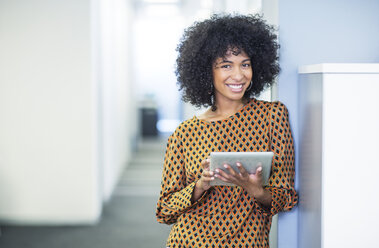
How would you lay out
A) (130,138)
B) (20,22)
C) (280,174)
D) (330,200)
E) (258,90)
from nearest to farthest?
(330,200) < (280,174) < (258,90) < (20,22) < (130,138)

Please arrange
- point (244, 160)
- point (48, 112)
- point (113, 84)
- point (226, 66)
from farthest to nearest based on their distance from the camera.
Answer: point (113, 84) < point (48, 112) < point (226, 66) < point (244, 160)

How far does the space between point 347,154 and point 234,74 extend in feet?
1.19

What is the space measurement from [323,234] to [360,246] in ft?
0.31

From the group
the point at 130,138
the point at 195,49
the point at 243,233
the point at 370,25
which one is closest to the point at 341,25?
the point at 370,25

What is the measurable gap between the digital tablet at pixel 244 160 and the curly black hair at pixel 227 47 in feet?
1.04

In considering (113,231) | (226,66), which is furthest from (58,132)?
(226,66)

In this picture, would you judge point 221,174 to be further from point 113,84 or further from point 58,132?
point 113,84

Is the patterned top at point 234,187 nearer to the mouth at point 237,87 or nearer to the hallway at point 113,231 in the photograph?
the mouth at point 237,87

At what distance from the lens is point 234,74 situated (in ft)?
4.07

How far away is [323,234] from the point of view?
1.10 meters

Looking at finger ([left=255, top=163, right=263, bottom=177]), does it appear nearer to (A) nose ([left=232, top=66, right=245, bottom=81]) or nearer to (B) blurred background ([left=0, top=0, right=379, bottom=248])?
(A) nose ([left=232, top=66, right=245, bottom=81])

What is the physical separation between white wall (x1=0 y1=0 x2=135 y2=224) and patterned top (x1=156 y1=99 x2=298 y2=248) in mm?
2057

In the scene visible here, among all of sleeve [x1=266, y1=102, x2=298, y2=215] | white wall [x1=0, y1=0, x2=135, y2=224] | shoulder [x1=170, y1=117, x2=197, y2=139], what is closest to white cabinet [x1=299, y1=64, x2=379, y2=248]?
sleeve [x1=266, y1=102, x2=298, y2=215]

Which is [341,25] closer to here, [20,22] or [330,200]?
[330,200]
